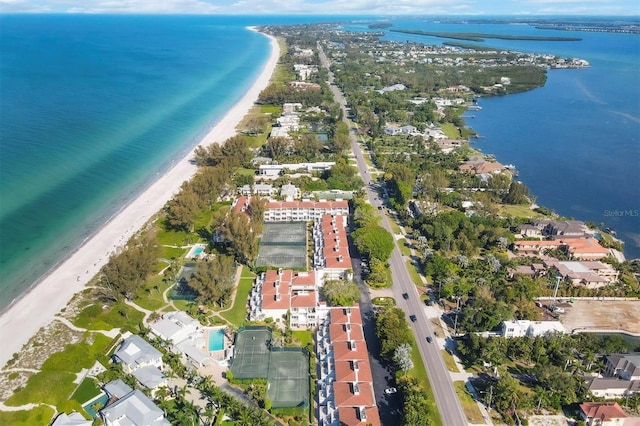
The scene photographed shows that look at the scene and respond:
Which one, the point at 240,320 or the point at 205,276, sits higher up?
the point at 205,276

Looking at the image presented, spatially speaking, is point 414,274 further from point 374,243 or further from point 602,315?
point 602,315

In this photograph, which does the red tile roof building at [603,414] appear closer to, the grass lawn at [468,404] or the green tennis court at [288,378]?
the grass lawn at [468,404]

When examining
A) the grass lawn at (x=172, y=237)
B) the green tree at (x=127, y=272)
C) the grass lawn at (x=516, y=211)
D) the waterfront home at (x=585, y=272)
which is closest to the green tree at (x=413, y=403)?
the waterfront home at (x=585, y=272)

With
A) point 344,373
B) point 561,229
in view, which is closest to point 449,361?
point 344,373

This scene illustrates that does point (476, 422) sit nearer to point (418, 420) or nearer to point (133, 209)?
point (418, 420)

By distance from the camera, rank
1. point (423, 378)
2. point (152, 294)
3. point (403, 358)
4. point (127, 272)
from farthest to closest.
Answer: point (152, 294) → point (127, 272) → point (423, 378) → point (403, 358)

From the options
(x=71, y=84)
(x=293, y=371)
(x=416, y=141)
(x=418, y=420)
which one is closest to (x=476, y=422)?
(x=418, y=420)
